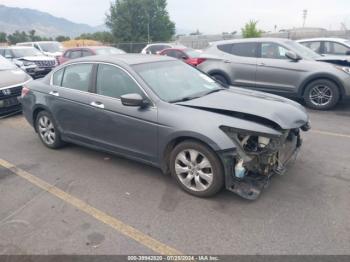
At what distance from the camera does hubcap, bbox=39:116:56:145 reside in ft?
17.0

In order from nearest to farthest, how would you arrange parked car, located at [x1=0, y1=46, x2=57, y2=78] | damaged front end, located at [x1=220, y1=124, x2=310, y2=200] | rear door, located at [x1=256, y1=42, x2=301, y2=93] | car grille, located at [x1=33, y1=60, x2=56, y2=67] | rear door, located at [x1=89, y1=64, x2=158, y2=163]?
damaged front end, located at [x1=220, y1=124, x2=310, y2=200], rear door, located at [x1=89, y1=64, x2=158, y2=163], rear door, located at [x1=256, y1=42, x2=301, y2=93], parked car, located at [x1=0, y1=46, x2=57, y2=78], car grille, located at [x1=33, y1=60, x2=56, y2=67]

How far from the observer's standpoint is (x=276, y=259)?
264 cm

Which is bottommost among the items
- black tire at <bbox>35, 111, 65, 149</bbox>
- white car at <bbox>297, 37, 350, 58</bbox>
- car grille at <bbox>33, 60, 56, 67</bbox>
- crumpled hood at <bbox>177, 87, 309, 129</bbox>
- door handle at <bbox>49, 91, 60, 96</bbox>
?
black tire at <bbox>35, 111, 65, 149</bbox>

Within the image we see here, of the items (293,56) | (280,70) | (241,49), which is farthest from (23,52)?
(293,56)

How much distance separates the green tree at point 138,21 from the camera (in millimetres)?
50719

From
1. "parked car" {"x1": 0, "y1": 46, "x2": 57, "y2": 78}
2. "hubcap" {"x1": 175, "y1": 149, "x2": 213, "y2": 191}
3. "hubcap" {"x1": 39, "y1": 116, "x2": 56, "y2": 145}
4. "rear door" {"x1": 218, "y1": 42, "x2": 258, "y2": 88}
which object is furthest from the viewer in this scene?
"parked car" {"x1": 0, "y1": 46, "x2": 57, "y2": 78}

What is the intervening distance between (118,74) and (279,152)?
7.48 feet

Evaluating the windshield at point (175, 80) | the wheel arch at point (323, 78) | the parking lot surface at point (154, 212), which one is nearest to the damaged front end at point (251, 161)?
the parking lot surface at point (154, 212)

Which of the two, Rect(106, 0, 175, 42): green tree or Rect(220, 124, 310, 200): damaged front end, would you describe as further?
Rect(106, 0, 175, 42): green tree

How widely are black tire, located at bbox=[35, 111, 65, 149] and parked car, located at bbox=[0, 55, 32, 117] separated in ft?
8.57

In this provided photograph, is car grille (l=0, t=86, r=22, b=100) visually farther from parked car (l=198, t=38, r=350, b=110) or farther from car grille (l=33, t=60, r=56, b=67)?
car grille (l=33, t=60, r=56, b=67)

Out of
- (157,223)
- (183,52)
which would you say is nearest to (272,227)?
(157,223)

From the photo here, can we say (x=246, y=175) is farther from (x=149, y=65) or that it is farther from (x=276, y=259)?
(x=149, y=65)

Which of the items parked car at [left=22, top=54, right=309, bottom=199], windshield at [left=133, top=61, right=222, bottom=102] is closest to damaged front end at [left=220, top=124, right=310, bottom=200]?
parked car at [left=22, top=54, right=309, bottom=199]
